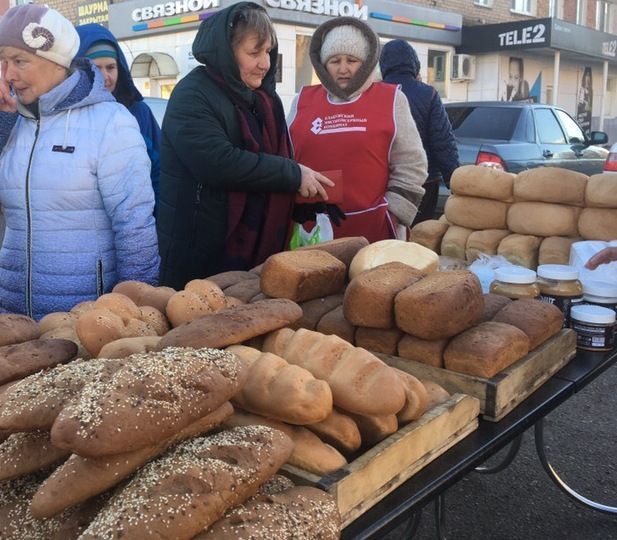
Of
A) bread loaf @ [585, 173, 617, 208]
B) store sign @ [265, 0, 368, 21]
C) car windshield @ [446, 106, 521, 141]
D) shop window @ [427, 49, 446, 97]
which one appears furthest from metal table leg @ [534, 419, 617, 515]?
shop window @ [427, 49, 446, 97]

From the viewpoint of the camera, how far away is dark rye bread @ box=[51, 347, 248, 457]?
1.01m

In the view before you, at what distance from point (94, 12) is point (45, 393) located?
658 inches

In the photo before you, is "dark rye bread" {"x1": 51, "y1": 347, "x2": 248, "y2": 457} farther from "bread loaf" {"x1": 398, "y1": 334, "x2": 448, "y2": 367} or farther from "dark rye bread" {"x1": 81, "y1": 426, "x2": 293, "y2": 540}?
"bread loaf" {"x1": 398, "y1": 334, "x2": 448, "y2": 367}

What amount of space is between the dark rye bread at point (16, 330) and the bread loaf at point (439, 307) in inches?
36.2

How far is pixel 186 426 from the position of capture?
1.14 m

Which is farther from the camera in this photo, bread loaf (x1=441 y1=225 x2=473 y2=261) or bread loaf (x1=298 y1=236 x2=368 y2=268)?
bread loaf (x1=441 y1=225 x2=473 y2=261)

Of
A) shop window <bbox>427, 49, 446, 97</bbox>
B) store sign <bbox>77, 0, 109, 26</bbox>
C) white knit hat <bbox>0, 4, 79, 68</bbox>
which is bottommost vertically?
white knit hat <bbox>0, 4, 79, 68</bbox>

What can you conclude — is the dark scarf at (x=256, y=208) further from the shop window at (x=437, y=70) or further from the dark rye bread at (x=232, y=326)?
the shop window at (x=437, y=70)

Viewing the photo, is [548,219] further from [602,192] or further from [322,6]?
[322,6]

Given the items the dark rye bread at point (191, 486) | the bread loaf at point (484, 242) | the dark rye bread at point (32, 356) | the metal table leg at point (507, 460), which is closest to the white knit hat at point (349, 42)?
the bread loaf at point (484, 242)

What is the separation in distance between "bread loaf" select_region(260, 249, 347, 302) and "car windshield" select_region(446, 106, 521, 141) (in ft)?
20.7

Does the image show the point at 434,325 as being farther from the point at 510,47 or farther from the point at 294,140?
the point at 510,47

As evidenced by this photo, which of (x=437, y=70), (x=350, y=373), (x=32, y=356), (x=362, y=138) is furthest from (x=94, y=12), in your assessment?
(x=350, y=373)

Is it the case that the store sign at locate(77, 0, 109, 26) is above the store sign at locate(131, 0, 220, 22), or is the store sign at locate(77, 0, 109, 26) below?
above
